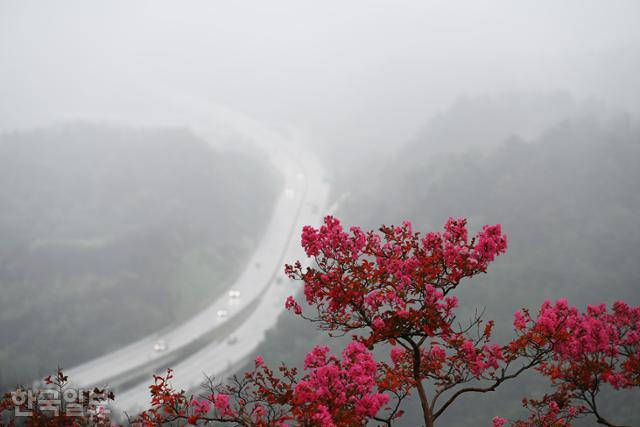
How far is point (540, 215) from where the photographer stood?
47938mm

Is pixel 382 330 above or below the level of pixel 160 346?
below

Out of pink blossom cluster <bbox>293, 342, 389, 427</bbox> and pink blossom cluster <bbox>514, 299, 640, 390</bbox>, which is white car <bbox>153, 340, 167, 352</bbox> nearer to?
pink blossom cluster <bbox>514, 299, 640, 390</bbox>

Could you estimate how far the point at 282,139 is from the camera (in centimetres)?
13912

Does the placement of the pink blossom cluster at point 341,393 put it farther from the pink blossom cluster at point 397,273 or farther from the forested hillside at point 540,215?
the forested hillside at point 540,215

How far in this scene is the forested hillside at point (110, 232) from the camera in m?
61.8

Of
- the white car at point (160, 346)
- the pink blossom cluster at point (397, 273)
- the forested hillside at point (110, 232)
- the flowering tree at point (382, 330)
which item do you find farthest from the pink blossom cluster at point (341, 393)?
the white car at point (160, 346)

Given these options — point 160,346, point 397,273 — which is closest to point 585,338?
point 397,273

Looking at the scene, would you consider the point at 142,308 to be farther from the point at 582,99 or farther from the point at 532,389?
the point at 582,99

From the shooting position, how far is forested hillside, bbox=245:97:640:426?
37281 millimetres

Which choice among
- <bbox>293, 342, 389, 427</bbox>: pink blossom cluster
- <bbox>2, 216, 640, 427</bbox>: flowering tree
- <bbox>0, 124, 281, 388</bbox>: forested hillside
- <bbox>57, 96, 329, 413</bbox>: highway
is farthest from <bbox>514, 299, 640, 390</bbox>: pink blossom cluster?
<bbox>0, 124, 281, 388</bbox>: forested hillside

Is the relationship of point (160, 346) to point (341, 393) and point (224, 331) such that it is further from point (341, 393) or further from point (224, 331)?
point (341, 393)

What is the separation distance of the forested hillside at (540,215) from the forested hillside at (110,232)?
1048 inches

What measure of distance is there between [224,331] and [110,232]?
3191 centimetres

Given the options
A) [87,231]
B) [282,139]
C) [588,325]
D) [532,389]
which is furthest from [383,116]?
[588,325]
